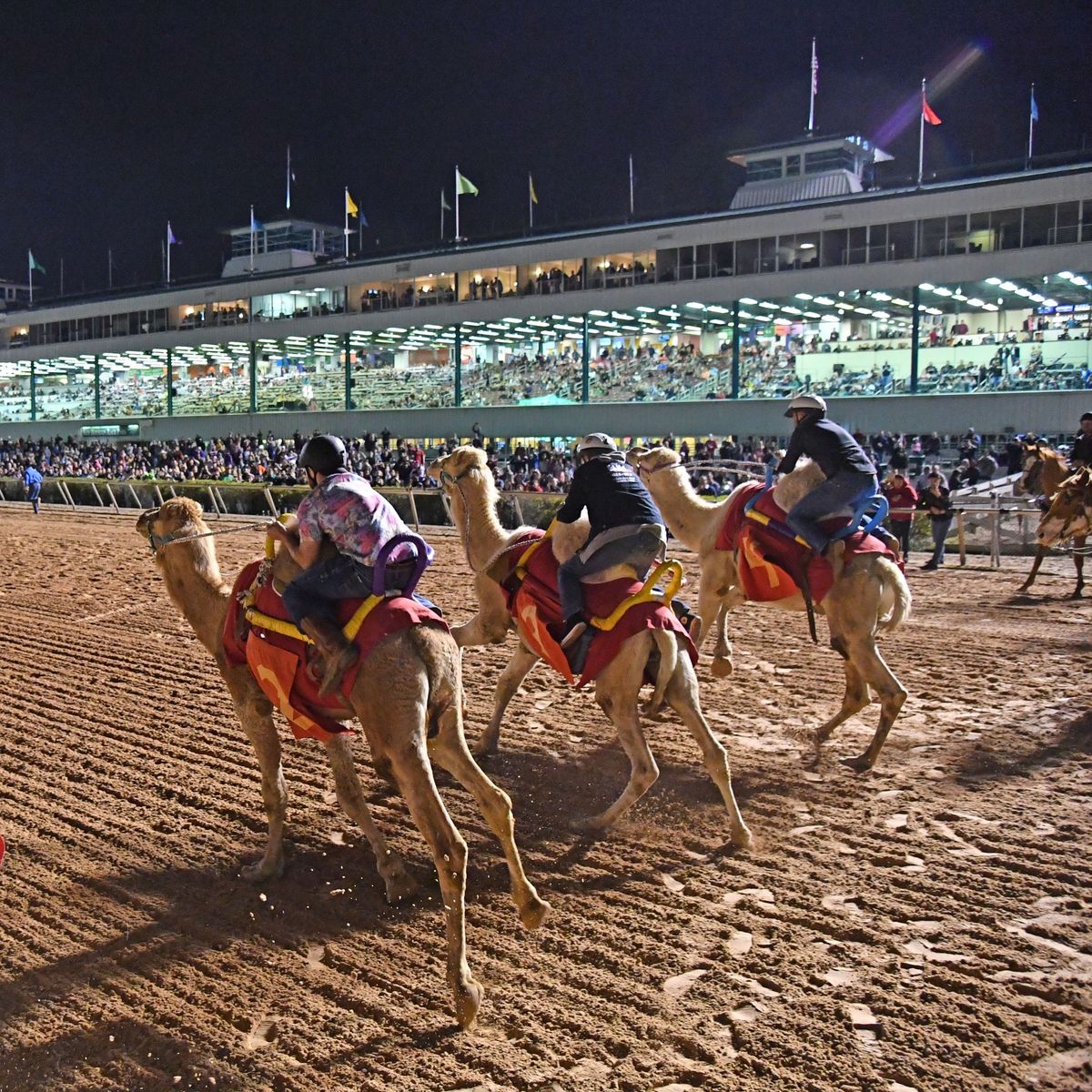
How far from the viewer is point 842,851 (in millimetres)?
6340

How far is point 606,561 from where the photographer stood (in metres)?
6.72

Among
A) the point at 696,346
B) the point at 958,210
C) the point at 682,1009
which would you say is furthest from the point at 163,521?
the point at 696,346

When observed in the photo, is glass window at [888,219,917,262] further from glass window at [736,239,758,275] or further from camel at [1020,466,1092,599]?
camel at [1020,466,1092,599]

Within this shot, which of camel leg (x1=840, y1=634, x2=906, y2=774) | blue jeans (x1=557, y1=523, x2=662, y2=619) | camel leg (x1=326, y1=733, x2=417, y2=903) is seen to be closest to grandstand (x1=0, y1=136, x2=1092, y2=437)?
camel leg (x1=840, y1=634, x2=906, y2=774)

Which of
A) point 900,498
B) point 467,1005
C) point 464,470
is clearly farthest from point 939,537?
point 467,1005

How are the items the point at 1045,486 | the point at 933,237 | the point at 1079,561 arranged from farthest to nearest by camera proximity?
the point at 933,237 < the point at 1045,486 < the point at 1079,561

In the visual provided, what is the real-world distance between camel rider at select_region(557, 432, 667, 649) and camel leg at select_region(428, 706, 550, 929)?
148cm

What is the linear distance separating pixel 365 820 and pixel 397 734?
4.17ft

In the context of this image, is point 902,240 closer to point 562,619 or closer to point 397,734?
point 562,619

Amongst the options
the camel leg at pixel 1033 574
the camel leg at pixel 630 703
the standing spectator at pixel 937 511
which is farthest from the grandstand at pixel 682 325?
the camel leg at pixel 630 703

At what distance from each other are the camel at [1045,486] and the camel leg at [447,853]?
42.1 feet

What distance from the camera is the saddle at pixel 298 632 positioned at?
5.35 meters

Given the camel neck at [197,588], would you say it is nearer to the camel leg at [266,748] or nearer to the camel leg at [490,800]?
the camel leg at [266,748]

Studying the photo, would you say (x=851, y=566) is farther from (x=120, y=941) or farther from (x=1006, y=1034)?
(x=120, y=941)
